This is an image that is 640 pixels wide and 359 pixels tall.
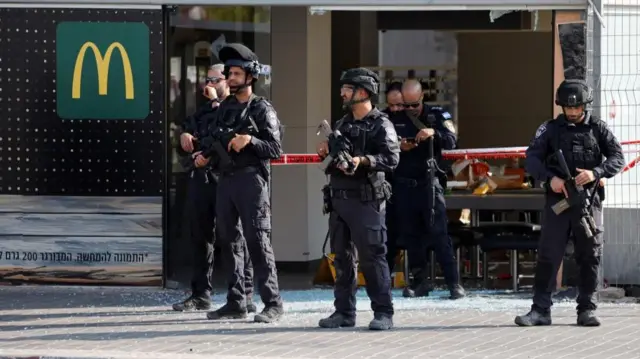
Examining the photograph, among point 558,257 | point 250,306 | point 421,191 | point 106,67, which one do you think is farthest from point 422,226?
point 106,67

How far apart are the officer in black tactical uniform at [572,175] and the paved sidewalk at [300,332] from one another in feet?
0.85

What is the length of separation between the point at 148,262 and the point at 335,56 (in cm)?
362

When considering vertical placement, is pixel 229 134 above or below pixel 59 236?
above

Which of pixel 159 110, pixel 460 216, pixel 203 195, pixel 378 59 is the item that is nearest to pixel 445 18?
pixel 378 59

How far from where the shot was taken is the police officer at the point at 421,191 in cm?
Answer: 1170

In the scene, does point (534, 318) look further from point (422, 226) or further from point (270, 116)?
point (270, 116)

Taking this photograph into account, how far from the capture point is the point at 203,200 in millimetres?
10812

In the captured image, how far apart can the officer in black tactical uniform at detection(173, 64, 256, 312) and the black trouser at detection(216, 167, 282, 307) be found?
0.22m

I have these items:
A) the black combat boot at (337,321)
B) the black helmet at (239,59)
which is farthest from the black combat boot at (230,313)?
the black helmet at (239,59)

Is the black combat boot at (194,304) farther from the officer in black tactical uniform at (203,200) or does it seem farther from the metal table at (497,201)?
the metal table at (497,201)

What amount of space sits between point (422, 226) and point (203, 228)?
2.11 meters

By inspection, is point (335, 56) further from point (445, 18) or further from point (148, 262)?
point (148, 262)

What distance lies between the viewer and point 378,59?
51.3ft

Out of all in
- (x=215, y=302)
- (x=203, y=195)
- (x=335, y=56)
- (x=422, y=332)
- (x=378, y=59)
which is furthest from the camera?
(x=378, y=59)
